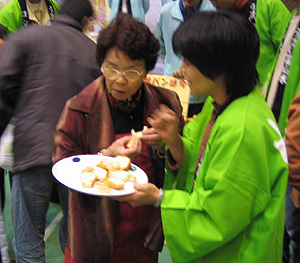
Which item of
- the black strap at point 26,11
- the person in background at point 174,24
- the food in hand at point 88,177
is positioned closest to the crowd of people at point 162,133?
the food in hand at point 88,177

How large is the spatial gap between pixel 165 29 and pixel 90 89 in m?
1.75

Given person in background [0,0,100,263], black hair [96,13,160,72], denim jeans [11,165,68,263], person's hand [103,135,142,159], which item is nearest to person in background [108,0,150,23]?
person in background [0,0,100,263]

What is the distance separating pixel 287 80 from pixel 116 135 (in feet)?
3.58

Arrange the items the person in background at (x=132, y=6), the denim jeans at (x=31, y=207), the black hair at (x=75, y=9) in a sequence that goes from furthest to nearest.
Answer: the person in background at (x=132, y=6), the black hair at (x=75, y=9), the denim jeans at (x=31, y=207)

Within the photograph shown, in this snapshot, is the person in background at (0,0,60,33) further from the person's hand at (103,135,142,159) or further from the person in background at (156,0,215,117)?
the person's hand at (103,135,142,159)

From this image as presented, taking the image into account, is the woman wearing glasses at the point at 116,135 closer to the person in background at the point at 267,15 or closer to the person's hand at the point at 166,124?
the person's hand at the point at 166,124

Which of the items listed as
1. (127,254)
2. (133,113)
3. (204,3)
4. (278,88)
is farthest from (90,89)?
(204,3)

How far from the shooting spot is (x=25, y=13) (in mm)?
2828

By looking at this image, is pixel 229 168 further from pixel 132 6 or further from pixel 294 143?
pixel 132 6

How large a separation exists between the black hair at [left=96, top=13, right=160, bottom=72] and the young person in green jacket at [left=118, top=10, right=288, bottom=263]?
0.97ft

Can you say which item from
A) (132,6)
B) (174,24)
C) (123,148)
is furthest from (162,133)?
(132,6)

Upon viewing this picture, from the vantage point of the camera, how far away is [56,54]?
5.15 ft

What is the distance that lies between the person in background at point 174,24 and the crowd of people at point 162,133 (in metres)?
0.49

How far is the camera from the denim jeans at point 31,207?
1641 millimetres
